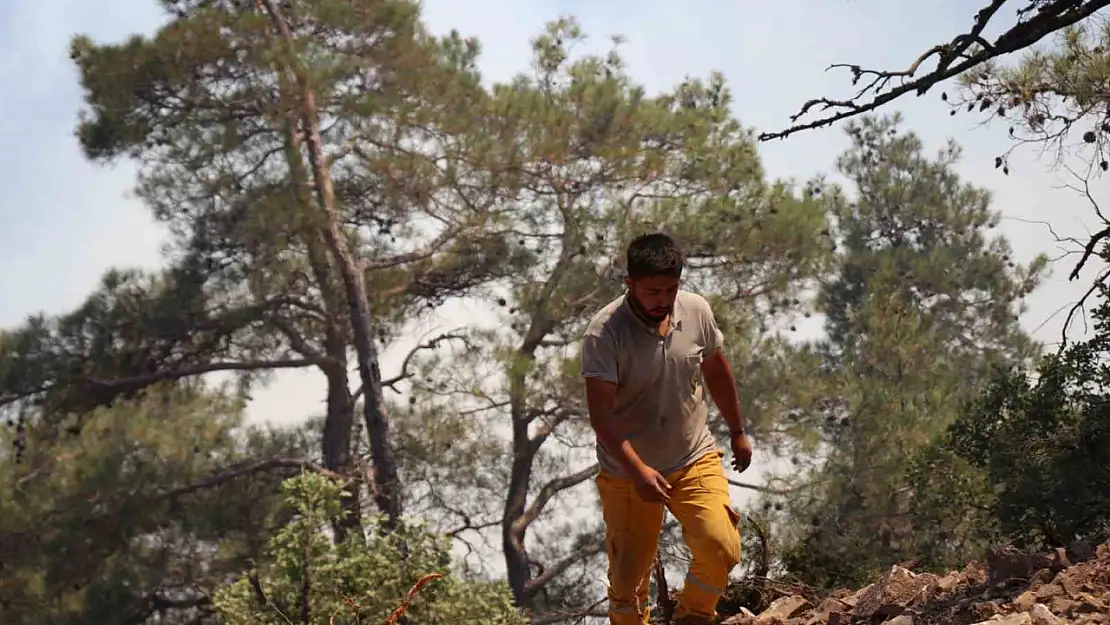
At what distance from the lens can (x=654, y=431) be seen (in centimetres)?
444

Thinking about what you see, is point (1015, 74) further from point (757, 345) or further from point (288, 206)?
point (288, 206)

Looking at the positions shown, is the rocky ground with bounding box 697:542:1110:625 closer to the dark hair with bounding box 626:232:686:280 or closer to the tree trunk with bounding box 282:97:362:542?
the dark hair with bounding box 626:232:686:280

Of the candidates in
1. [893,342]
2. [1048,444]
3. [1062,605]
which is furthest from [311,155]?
Answer: [1062,605]

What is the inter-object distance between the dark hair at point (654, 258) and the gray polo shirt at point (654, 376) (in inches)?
7.1

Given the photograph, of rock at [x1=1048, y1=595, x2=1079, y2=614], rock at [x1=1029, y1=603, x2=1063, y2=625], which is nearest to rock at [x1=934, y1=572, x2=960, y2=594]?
rock at [x1=1048, y1=595, x2=1079, y2=614]

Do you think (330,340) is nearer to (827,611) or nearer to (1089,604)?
(827,611)

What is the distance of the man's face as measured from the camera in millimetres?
4270

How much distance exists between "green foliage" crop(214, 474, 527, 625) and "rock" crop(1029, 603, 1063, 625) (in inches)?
126

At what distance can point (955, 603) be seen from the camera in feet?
17.2

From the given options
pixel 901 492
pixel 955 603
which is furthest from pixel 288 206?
pixel 955 603

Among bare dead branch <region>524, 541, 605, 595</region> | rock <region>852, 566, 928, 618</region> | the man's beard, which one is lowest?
bare dead branch <region>524, 541, 605, 595</region>

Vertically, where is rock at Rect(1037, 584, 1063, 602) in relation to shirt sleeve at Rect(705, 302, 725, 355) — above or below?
below

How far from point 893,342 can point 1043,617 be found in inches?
413

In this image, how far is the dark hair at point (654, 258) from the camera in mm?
4254
